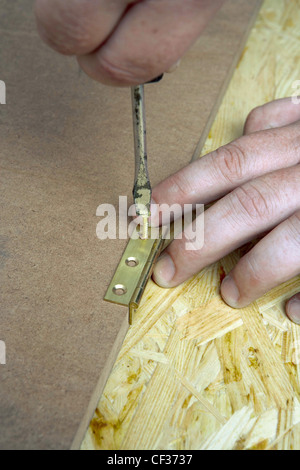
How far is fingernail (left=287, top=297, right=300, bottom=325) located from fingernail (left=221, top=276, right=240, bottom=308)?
7cm

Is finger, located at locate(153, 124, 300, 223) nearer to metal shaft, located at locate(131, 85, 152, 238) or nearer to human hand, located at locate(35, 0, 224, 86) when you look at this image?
metal shaft, located at locate(131, 85, 152, 238)

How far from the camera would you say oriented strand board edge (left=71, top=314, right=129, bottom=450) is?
1.93ft

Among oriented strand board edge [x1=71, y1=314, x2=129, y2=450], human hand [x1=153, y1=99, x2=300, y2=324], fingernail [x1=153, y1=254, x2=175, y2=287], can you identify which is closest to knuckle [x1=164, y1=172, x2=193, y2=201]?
human hand [x1=153, y1=99, x2=300, y2=324]

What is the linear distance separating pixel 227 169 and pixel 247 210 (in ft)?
0.32

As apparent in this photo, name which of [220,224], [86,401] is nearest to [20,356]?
[86,401]

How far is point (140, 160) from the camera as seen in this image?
27.3 inches

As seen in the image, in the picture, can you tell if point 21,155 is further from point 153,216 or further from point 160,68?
point 160,68

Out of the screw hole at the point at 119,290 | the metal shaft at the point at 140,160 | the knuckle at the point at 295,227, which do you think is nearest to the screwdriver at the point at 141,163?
the metal shaft at the point at 140,160

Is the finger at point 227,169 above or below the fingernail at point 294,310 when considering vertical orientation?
above

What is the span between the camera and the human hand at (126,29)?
0.46 metres

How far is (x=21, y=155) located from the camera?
0.87 meters

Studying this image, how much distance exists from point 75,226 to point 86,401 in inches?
10.7

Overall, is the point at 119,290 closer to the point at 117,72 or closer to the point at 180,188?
the point at 180,188

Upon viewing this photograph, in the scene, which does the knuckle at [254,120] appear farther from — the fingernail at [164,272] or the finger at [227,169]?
the fingernail at [164,272]
